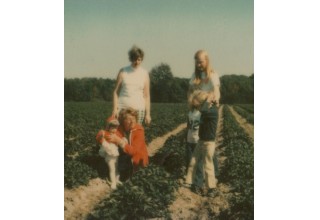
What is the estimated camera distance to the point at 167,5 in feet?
23.4

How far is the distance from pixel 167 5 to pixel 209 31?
1.98 ft

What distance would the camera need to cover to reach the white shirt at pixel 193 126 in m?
7.22

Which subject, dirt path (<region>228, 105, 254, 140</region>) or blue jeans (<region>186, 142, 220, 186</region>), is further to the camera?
dirt path (<region>228, 105, 254, 140</region>)

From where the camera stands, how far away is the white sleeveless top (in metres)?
7.29

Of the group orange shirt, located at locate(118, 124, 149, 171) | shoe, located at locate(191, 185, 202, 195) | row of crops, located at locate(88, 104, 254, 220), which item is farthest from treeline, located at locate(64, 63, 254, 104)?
shoe, located at locate(191, 185, 202, 195)

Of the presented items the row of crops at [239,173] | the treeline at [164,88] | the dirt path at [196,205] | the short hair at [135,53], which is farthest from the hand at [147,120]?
the row of crops at [239,173]

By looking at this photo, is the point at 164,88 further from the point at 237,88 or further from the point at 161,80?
the point at 237,88

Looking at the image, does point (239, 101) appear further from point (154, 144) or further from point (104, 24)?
point (104, 24)

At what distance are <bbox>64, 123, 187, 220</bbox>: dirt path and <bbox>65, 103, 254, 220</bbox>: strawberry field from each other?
0.25 feet

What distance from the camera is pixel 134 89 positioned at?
7.32 meters

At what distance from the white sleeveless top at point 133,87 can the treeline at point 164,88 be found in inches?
4.8

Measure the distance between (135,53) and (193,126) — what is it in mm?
1159

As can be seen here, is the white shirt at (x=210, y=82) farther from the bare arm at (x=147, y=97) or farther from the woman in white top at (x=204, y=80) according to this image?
the bare arm at (x=147, y=97)

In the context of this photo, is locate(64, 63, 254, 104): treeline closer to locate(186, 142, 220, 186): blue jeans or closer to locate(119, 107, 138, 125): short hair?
locate(119, 107, 138, 125): short hair
